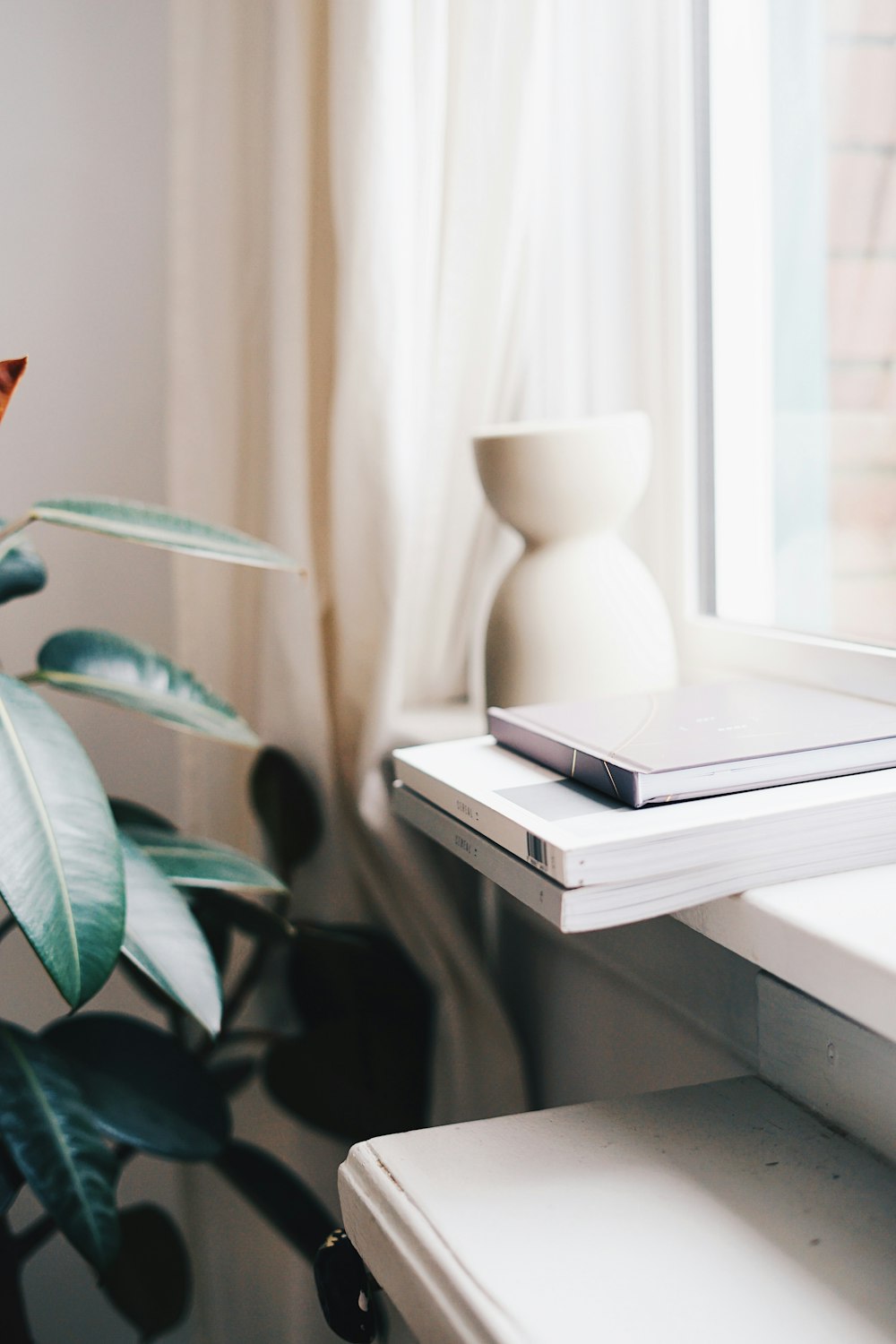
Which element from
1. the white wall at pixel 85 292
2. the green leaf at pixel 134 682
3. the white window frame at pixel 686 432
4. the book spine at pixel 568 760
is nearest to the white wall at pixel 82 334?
the white wall at pixel 85 292

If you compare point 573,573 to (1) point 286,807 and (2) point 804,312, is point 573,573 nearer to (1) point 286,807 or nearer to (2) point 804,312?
(2) point 804,312

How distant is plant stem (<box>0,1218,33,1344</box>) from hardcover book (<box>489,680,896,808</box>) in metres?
0.65

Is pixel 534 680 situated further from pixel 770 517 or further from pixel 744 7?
pixel 744 7

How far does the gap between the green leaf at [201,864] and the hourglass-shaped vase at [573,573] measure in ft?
0.76

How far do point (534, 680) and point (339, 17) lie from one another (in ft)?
1.81

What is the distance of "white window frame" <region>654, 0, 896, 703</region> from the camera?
874mm

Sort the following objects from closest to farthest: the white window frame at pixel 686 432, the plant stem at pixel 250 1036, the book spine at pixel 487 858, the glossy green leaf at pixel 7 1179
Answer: the book spine at pixel 487 858 < the glossy green leaf at pixel 7 1179 < the white window frame at pixel 686 432 < the plant stem at pixel 250 1036

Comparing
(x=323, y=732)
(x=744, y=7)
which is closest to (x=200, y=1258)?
(x=323, y=732)

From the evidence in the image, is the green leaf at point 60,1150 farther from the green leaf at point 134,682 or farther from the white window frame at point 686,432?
the white window frame at point 686,432

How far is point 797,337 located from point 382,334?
12.8 inches

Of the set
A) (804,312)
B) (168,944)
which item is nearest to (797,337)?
(804,312)

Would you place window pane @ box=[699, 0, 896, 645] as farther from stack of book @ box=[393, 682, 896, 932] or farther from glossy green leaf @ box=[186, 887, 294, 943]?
glossy green leaf @ box=[186, 887, 294, 943]

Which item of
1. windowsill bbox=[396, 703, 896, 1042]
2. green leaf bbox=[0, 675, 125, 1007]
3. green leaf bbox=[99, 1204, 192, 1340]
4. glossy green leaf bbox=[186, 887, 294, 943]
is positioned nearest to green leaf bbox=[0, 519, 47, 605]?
green leaf bbox=[0, 675, 125, 1007]

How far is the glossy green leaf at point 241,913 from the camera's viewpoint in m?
0.91
